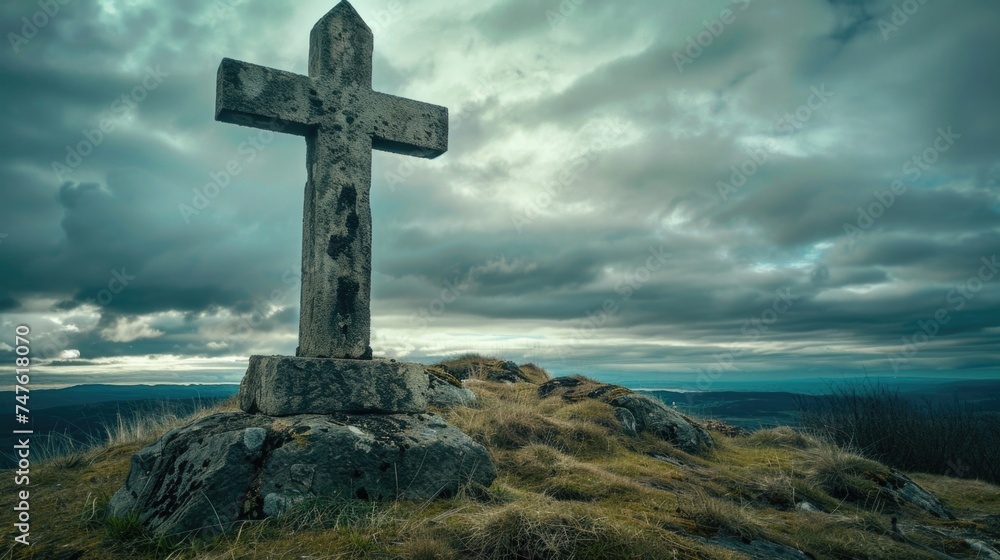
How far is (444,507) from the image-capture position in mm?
4246

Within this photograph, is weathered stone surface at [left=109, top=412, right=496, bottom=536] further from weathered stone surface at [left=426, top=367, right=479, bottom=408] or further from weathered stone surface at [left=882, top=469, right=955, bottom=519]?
weathered stone surface at [left=882, top=469, right=955, bottom=519]

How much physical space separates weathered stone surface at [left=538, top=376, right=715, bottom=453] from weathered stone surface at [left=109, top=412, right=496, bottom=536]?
13.5ft

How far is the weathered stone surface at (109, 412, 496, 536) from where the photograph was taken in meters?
3.83

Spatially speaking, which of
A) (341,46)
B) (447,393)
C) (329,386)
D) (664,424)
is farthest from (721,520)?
(341,46)

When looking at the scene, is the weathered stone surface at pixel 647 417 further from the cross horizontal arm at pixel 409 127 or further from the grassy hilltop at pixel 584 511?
the cross horizontal arm at pixel 409 127


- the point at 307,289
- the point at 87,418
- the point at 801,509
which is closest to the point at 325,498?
the point at 307,289

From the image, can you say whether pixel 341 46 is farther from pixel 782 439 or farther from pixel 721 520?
pixel 782 439

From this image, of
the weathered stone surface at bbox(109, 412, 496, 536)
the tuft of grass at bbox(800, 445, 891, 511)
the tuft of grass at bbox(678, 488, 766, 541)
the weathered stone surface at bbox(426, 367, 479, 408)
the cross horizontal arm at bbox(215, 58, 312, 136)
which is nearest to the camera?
the weathered stone surface at bbox(109, 412, 496, 536)

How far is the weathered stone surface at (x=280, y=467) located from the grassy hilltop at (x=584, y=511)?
0.16m

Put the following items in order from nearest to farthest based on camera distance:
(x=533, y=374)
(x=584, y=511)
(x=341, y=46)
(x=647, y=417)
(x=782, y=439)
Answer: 1. (x=584, y=511)
2. (x=341, y=46)
3. (x=647, y=417)
4. (x=782, y=439)
5. (x=533, y=374)

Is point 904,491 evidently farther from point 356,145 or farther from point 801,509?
point 356,145

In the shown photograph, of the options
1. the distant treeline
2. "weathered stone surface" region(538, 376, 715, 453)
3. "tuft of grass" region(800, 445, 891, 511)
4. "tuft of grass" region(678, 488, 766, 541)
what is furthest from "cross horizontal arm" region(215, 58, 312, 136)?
the distant treeline

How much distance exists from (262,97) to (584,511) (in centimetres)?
429

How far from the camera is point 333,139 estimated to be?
5363 mm
